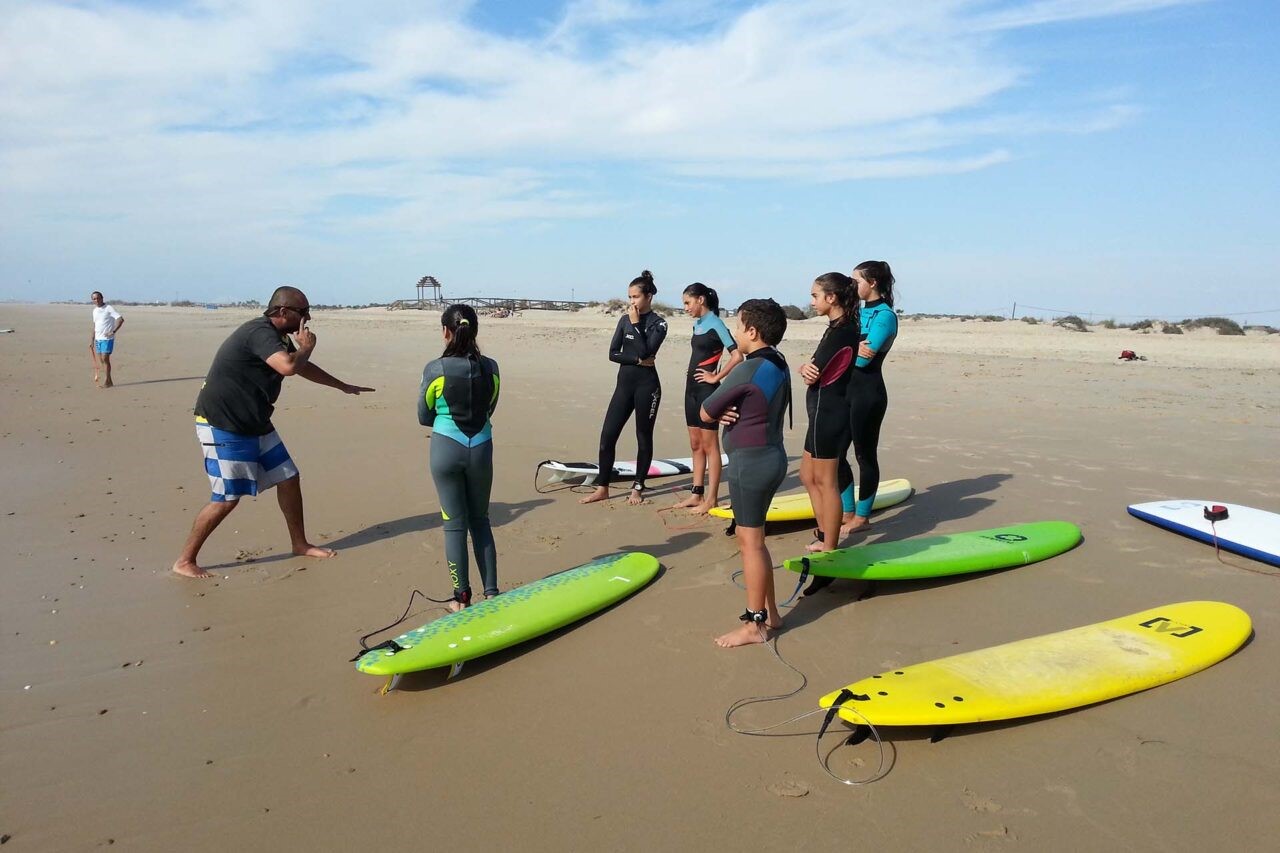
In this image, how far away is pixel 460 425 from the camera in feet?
13.0

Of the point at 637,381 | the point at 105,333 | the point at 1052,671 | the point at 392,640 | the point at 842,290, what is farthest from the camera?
the point at 105,333

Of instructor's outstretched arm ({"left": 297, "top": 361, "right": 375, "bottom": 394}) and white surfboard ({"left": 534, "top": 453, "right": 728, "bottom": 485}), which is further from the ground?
instructor's outstretched arm ({"left": 297, "top": 361, "right": 375, "bottom": 394})

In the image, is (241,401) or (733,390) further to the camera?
(241,401)

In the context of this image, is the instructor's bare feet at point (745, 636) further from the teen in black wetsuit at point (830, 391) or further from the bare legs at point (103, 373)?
the bare legs at point (103, 373)

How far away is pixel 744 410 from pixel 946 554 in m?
1.83

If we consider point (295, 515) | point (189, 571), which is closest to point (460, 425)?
point (295, 515)

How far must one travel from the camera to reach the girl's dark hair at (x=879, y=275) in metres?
5.13

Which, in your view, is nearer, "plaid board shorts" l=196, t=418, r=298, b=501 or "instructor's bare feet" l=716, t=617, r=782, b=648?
"instructor's bare feet" l=716, t=617, r=782, b=648

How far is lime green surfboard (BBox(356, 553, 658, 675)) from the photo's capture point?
3.38m

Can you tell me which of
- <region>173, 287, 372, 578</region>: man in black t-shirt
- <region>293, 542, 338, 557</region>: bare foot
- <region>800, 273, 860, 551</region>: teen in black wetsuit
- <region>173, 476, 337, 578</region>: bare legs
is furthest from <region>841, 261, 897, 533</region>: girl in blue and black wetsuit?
<region>173, 476, 337, 578</region>: bare legs

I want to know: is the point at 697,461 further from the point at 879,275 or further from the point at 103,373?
the point at 103,373

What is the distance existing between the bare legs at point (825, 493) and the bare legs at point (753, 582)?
109 centimetres

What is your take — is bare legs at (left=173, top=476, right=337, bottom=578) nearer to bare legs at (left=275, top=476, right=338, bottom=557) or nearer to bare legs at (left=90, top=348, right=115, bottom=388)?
bare legs at (left=275, top=476, right=338, bottom=557)

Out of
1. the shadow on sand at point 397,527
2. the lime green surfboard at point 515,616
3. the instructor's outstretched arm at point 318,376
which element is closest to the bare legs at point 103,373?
the shadow on sand at point 397,527
